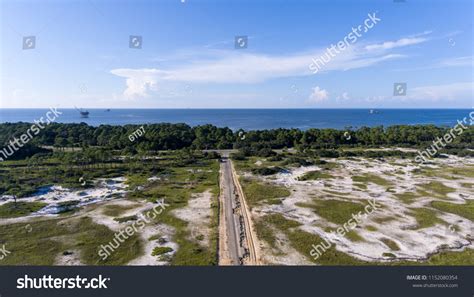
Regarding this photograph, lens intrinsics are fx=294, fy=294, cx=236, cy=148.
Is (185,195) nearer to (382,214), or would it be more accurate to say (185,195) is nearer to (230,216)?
(230,216)

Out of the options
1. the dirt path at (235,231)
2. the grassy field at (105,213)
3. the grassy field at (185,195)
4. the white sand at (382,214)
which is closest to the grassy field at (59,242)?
the grassy field at (105,213)

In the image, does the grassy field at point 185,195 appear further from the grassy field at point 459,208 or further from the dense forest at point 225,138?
the grassy field at point 459,208

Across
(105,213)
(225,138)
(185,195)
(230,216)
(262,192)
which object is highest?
(225,138)

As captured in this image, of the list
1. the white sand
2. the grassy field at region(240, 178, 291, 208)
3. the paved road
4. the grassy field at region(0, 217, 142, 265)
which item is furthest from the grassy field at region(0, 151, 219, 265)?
the white sand

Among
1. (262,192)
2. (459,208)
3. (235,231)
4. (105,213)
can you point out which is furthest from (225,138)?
(459,208)

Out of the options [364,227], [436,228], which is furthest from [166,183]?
[436,228]

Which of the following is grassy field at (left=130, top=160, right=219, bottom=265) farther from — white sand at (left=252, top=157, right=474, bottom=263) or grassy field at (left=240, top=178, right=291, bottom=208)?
white sand at (left=252, top=157, right=474, bottom=263)
